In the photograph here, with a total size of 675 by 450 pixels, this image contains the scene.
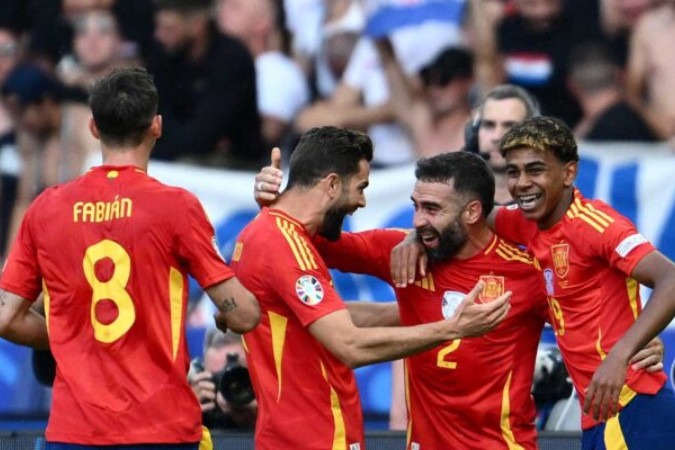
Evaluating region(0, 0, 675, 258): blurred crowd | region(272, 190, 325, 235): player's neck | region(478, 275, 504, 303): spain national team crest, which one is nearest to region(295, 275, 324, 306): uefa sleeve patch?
region(272, 190, 325, 235): player's neck

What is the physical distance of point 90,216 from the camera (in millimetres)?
4926

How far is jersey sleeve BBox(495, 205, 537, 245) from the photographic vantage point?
5.84 metres

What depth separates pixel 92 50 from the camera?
30.5 ft

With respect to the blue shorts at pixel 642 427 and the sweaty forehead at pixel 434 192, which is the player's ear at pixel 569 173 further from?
the blue shorts at pixel 642 427

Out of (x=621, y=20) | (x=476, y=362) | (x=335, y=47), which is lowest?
(x=476, y=362)

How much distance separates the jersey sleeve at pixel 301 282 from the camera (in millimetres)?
5141

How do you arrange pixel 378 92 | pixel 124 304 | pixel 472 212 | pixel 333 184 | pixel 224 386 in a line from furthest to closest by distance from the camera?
pixel 378 92, pixel 224 386, pixel 472 212, pixel 333 184, pixel 124 304

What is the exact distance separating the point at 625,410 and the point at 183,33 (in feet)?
15.1

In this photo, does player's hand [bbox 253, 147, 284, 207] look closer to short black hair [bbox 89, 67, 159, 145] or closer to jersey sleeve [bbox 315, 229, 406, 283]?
jersey sleeve [bbox 315, 229, 406, 283]

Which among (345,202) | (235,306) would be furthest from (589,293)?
(235,306)

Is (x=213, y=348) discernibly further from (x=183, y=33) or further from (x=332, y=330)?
(x=183, y=33)

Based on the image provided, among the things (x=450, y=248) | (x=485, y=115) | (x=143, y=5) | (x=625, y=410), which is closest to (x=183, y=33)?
(x=143, y=5)

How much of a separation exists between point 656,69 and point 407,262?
3692 mm

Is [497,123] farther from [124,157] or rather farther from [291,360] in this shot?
[124,157]
